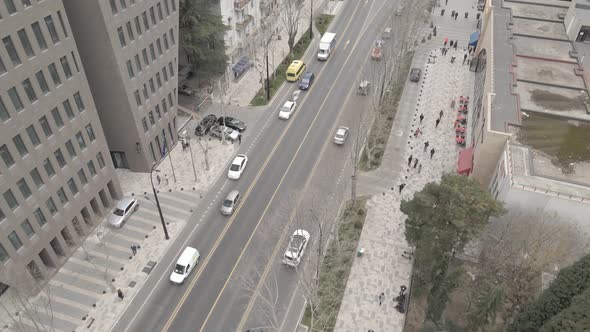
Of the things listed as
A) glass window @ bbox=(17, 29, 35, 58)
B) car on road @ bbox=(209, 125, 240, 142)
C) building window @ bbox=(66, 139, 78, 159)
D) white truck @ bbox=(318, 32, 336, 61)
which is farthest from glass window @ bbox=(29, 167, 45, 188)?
white truck @ bbox=(318, 32, 336, 61)

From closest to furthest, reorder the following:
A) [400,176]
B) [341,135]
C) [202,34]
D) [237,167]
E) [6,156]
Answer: [6,156]
[237,167]
[400,176]
[341,135]
[202,34]

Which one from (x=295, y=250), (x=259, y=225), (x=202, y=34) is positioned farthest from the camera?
(x=202, y=34)

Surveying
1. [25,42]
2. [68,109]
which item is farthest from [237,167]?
[25,42]

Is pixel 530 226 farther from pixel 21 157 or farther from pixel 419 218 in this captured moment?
pixel 21 157

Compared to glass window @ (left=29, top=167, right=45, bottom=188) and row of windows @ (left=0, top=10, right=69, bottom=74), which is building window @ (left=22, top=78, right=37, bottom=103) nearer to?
row of windows @ (left=0, top=10, right=69, bottom=74)

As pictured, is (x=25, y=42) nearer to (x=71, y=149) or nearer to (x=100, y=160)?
(x=71, y=149)
